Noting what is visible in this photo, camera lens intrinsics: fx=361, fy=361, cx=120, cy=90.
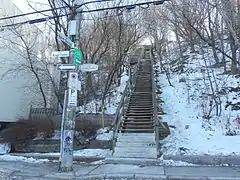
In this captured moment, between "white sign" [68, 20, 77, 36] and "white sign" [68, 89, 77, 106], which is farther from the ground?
"white sign" [68, 20, 77, 36]

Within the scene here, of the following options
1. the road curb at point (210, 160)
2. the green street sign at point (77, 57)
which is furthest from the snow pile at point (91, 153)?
the green street sign at point (77, 57)

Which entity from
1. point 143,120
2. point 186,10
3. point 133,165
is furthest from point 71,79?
point 186,10

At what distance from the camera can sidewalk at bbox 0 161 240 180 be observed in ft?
31.8

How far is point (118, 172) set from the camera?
33.9 ft

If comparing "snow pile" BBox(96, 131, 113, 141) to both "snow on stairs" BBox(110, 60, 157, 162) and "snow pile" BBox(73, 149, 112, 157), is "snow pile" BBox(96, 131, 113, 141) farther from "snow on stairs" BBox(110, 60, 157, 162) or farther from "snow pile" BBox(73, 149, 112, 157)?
"snow pile" BBox(73, 149, 112, 157)

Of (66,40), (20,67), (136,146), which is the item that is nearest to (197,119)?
(136,146)

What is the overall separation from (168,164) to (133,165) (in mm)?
1126

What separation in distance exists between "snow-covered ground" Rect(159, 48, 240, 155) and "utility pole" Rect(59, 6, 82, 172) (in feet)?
12.4

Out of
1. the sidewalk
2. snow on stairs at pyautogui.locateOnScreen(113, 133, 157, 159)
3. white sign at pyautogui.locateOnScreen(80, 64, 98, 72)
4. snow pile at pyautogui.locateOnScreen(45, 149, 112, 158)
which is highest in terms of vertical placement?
white sign at pyautogui.locateOnScreen(80, 64, 98, 72)

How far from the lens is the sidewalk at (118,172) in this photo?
9688 millimetres

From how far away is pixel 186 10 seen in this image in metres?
16.7

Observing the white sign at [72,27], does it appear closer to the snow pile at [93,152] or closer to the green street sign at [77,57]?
the green street sign at [77,57]

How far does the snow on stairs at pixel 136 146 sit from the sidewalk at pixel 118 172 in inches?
36.9

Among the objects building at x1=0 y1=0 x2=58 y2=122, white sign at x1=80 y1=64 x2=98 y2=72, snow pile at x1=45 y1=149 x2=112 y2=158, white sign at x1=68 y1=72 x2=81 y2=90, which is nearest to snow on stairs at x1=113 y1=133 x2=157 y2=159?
snow pile at x1=45 y1=149 x2=112 y2=158
